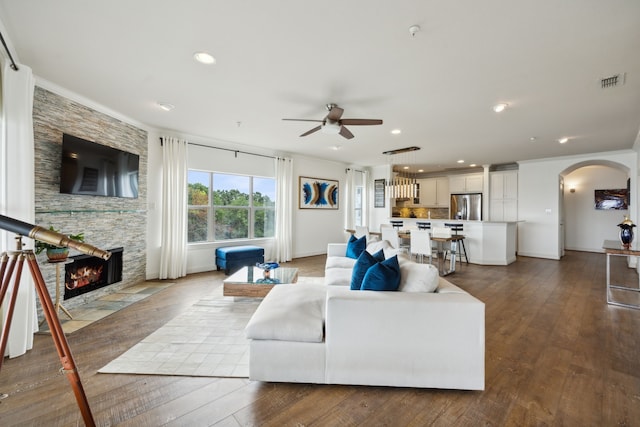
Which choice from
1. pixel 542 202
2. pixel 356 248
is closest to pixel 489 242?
pixel 542 202

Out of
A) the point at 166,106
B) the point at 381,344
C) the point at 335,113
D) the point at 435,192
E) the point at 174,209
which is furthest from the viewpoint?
the point at 435,192

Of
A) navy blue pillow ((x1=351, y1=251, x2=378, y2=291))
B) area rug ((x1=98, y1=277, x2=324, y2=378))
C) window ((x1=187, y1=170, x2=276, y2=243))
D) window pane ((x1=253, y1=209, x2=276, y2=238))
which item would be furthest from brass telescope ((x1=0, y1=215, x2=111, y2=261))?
window pane ((x1=253, y1=209, x2=276, y2=238))

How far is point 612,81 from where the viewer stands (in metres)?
2.81

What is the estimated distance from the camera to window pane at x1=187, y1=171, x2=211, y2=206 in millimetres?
5215

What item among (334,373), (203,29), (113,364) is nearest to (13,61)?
(203,29)

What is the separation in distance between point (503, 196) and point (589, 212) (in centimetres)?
291

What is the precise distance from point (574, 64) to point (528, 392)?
284 cm

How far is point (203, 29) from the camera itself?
2109mm

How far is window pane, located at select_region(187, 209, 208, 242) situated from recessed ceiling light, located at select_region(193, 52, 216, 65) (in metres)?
3.27

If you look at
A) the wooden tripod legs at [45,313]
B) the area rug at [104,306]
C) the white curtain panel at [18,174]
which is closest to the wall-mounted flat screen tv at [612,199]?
the area rug at [104,306]

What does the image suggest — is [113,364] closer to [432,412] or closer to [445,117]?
[432,412]

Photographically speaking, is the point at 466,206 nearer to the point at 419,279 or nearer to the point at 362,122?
the point at 362,122

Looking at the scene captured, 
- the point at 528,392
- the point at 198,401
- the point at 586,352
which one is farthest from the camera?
the point at 586,352

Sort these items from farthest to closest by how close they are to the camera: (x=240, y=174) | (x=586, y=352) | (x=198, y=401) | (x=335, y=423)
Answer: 1. (x=240, y=174)
2. (x=586, y=352)
3. (x=198, y=401)
4. (x=335, y=423)
